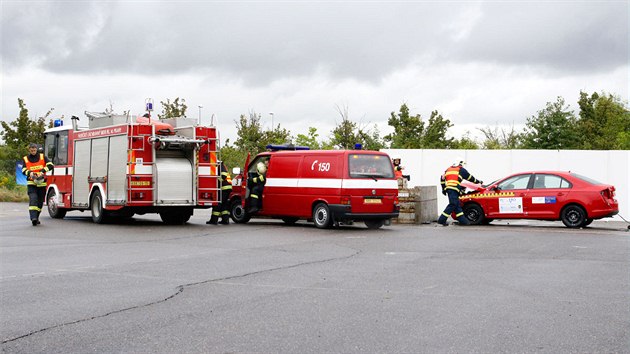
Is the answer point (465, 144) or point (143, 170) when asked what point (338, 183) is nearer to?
point (143, 170)

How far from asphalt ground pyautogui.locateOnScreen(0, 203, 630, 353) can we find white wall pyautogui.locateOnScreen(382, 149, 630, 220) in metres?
12.1

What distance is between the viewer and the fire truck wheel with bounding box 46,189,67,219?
21266mm

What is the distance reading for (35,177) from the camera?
1805cm

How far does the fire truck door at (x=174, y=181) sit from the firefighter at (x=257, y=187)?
Answer: 1.67 m

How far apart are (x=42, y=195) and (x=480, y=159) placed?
52.3ft

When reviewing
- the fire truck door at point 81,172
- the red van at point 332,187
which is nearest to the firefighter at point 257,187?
the red van at point 332,187

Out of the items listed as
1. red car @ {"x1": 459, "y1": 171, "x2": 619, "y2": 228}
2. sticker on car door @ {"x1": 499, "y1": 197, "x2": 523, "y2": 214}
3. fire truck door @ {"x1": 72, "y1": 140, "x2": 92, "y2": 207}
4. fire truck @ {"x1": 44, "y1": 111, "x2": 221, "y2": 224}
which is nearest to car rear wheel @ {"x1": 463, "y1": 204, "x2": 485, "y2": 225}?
red car @ {"x1": 459, "y1": 171, "x2": 619, "y2": 228}

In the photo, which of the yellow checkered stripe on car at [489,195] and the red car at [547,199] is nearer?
the red car at [547,199]

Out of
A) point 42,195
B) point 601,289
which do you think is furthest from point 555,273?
point 42,195

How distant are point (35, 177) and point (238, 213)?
17.6 ft

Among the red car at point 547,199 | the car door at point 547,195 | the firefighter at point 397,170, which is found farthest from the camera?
the firefighter at point 397,170

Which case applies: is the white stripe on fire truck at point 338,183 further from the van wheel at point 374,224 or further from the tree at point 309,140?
the tree at point 309,140

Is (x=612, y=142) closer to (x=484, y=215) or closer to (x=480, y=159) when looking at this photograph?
(x=480, y=159)

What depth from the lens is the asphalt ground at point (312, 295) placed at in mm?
6035
